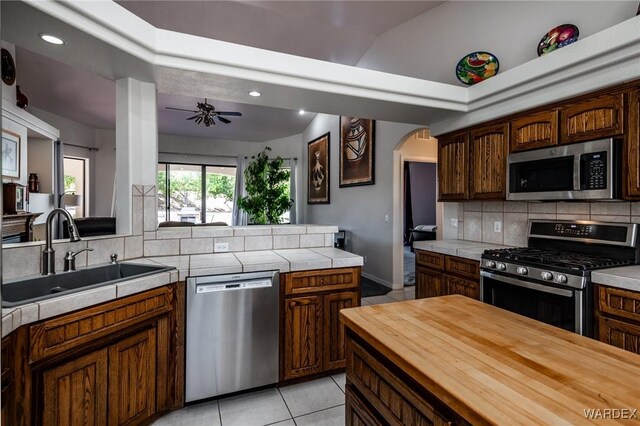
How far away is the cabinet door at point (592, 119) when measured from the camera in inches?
81.4

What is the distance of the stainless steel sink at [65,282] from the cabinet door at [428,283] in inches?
91.7

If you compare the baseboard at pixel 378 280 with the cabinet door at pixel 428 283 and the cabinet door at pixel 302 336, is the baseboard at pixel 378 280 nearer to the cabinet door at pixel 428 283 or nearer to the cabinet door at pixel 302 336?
the cabinet door at pixel 428 283

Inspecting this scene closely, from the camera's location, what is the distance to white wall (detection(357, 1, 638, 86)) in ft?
8.13

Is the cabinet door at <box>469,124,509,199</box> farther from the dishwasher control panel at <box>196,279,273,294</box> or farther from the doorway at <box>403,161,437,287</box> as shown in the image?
the doorway at <box>403,161,437,287</box>

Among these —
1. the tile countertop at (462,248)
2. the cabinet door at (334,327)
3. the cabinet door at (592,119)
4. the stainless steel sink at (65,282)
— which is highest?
the cabinet door at (592,119)

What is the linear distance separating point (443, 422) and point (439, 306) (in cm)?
63

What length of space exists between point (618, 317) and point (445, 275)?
4.29ft

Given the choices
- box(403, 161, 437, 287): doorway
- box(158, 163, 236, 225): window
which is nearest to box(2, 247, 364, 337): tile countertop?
box(158, 163, 236, 225): window

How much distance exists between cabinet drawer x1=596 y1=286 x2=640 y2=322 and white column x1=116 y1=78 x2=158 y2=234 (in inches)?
119

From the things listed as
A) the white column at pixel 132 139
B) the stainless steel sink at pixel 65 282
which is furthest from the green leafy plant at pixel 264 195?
the stainless steel sink at pixel 65 282

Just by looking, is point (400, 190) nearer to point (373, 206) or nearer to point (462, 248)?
point (373, 206)

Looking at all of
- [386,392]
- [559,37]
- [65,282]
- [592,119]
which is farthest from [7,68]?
[592,119]

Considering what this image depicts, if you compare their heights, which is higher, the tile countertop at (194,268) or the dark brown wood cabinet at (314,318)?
the tile countertop at (194,268)

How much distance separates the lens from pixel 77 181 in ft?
22.8
